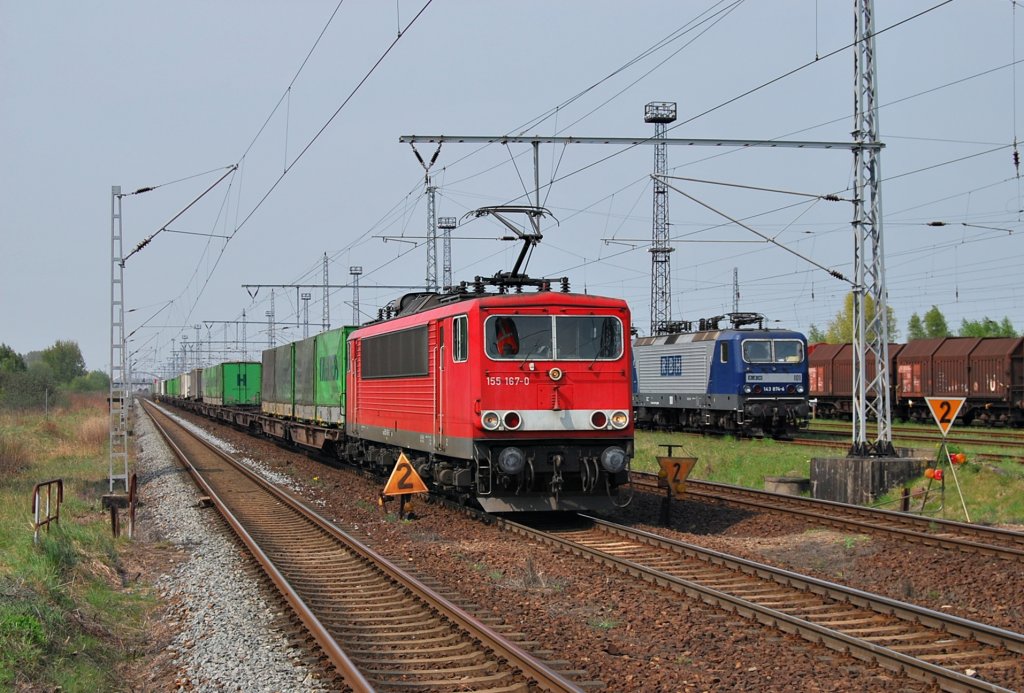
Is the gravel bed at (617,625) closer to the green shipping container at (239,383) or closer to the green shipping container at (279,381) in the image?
the green shipping container at (279,381)

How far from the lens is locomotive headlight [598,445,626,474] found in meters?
13.6

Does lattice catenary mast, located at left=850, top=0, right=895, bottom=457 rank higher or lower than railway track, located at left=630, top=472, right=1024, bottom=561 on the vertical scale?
higher

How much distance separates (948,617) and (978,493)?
930 cm

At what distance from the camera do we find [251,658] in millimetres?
7762

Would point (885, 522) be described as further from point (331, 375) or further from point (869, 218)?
point (331, 375)

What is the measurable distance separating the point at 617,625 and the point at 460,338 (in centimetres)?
624

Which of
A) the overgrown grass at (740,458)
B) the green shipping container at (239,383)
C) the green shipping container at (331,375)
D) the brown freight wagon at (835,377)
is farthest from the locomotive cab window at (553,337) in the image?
the green shipping container at (239,383)

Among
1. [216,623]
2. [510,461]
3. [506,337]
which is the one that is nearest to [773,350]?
[506,337]

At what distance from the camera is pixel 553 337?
1384cm

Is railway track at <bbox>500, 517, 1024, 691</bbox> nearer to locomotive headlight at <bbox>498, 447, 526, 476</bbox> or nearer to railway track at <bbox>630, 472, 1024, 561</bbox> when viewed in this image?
locomotive headlight at <bbox>498, 447, 526, 476</bbox>

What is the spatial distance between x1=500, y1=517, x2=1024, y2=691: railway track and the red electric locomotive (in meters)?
1.65

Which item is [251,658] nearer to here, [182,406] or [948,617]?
[948,617]

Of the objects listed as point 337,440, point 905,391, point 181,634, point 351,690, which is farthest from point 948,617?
point 905,391

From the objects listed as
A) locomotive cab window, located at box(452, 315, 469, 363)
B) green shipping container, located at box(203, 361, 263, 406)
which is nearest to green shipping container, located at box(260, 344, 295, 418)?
green shipping container, located at box(203, 361, 263, 406)
